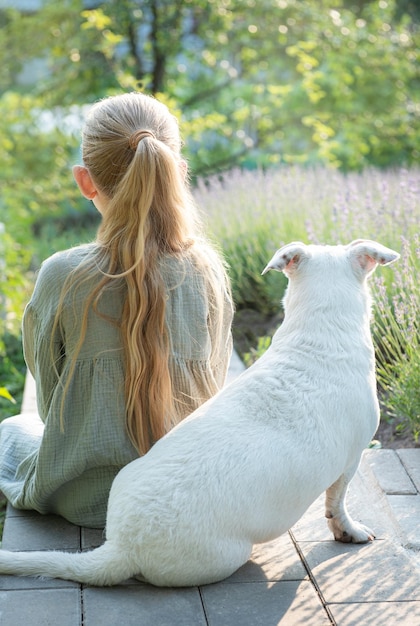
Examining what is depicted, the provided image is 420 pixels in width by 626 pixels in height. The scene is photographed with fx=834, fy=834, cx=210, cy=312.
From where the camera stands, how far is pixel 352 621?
8.46ft

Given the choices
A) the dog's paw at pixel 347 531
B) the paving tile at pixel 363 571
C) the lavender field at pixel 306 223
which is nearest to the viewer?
the paving tile at pixel 363 571

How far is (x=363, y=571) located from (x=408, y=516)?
561 mm

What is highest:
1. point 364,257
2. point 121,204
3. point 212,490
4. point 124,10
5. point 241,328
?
point 124,10

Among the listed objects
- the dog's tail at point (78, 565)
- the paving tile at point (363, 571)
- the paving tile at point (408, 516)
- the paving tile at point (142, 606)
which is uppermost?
the dog's tail at point (78, 565)

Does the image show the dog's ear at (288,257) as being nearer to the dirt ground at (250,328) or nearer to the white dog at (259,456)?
the white dog at (259,456)

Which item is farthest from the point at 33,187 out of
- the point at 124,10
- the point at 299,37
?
the point at 299,37

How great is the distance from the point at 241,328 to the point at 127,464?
346 centimetres

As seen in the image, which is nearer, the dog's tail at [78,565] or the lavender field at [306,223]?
the dog's tail at [78,565]

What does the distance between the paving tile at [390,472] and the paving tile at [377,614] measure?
3.14 feet

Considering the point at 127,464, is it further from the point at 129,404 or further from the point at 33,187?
the point at 33,187

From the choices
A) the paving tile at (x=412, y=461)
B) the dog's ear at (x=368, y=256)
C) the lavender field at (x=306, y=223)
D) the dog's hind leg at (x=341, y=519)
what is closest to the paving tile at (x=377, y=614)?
the dog's hind leg at (x=341, y=519)

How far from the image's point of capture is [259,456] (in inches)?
103

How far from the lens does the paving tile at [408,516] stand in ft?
10.4

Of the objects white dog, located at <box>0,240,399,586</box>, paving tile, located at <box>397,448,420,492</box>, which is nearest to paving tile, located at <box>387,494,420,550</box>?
paving tile, located at <box>397,448,420,492</box>
